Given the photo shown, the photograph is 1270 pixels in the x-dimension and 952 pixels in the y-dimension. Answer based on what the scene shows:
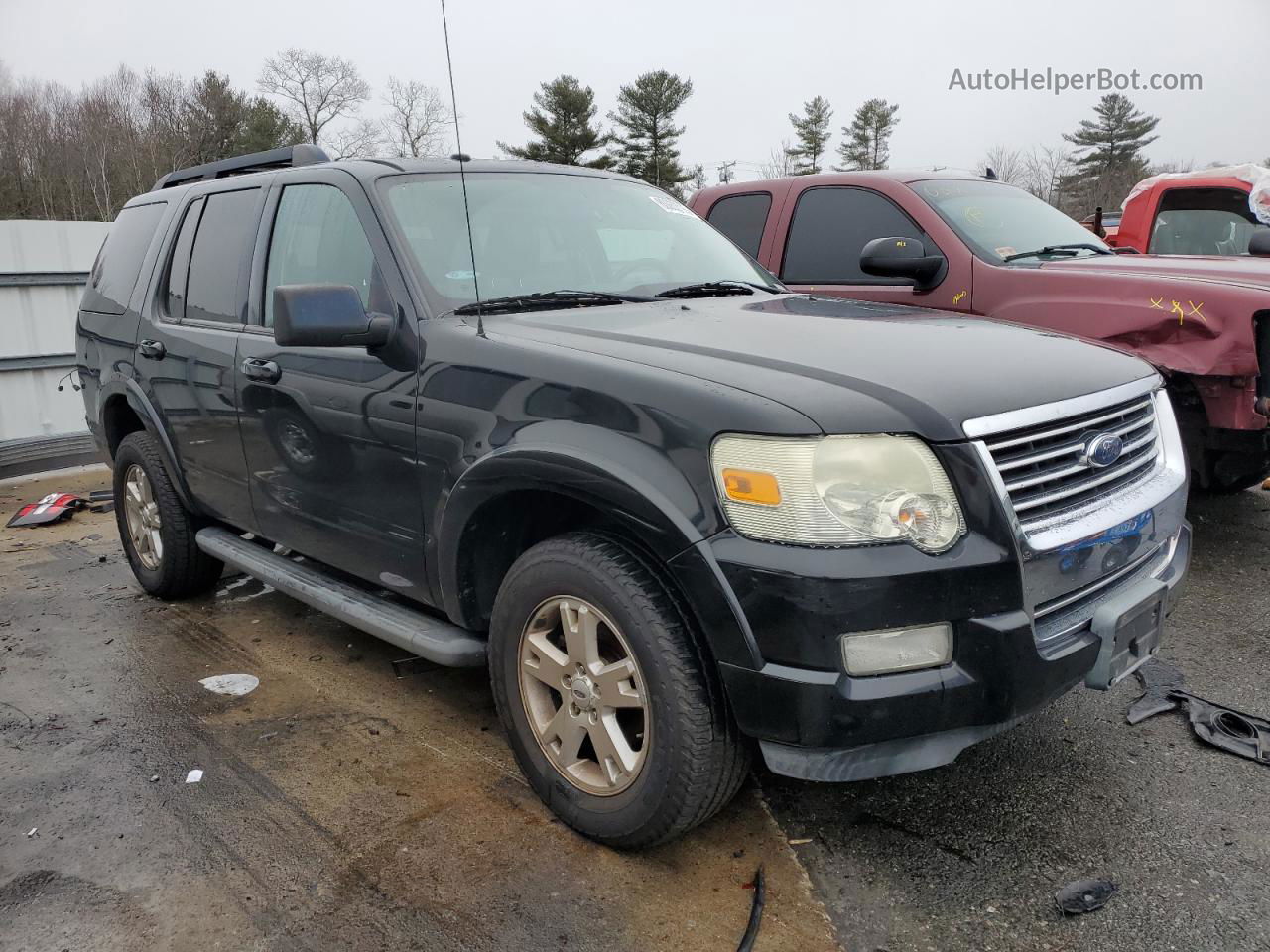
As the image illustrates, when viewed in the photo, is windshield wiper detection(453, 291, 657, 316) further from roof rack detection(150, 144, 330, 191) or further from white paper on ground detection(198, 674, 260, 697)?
white paper on ground detection(198, 674, 260, 697)

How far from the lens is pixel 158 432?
429cm

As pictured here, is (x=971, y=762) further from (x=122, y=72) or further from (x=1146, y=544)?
(x=122, y=72)

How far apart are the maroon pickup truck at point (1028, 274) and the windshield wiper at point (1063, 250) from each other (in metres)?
0.01

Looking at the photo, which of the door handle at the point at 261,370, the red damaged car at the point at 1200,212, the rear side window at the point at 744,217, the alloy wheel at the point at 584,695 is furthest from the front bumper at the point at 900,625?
the red damaged car at the point at 1200,212

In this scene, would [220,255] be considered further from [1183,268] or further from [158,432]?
[1183,268]

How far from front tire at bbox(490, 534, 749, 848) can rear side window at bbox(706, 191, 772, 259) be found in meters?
3.82

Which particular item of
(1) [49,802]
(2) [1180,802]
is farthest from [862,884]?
(1) [49,802]

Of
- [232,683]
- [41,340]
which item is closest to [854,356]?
[232,683]

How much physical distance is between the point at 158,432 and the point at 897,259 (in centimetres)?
356

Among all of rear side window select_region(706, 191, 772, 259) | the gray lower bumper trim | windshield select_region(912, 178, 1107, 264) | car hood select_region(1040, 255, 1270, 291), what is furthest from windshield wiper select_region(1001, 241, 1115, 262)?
the gray lower bumper trim

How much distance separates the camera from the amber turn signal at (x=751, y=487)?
2.07 meters

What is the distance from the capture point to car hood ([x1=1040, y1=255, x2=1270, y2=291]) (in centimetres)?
450

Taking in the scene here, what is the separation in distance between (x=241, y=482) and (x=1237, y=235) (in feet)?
25.8

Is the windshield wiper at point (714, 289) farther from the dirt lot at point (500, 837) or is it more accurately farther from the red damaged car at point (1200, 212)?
the red damaged car at point (1200, 212)
